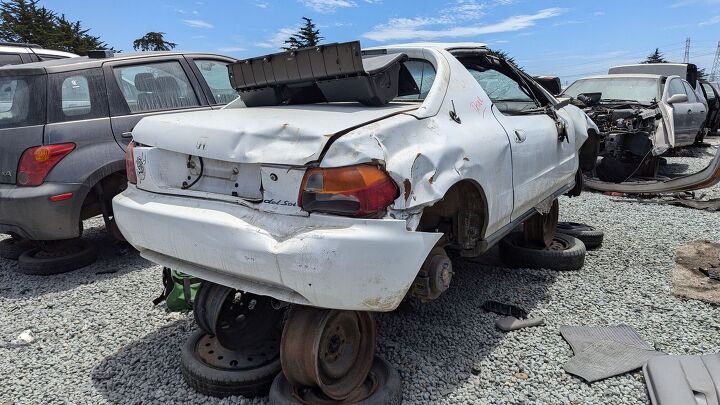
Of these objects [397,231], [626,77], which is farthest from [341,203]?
[626,77]

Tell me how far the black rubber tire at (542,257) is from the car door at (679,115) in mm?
5833

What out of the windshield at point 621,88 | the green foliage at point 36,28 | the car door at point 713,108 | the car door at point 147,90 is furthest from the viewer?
the green foliage at point 36,28

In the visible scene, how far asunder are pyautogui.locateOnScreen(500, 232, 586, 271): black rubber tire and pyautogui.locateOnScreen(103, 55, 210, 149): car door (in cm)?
331

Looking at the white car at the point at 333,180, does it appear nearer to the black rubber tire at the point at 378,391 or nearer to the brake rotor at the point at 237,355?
the black rubber tire at the point at 378,391

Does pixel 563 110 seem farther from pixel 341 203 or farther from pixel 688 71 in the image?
pixel 688 71

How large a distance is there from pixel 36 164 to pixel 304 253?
125 inches

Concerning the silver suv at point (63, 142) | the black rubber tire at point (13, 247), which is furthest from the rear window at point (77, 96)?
the black rubber tire at point (13, 247)

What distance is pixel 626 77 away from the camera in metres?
9.52

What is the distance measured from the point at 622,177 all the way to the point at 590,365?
6336mm

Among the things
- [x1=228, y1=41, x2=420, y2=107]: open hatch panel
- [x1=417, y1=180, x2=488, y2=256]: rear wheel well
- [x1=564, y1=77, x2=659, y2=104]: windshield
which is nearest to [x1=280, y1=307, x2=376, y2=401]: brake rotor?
[x1=417, y1=180, x2=488, y2=256]: rear wheel well

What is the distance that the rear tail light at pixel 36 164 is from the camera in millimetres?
3910

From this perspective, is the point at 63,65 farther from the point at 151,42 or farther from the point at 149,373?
the point at 151,42

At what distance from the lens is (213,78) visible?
17.2 feet

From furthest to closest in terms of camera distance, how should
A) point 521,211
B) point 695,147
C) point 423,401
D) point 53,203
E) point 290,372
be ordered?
point 695,147 → point 53,203 → point 521,211 → point 423,401 → point 290,372
